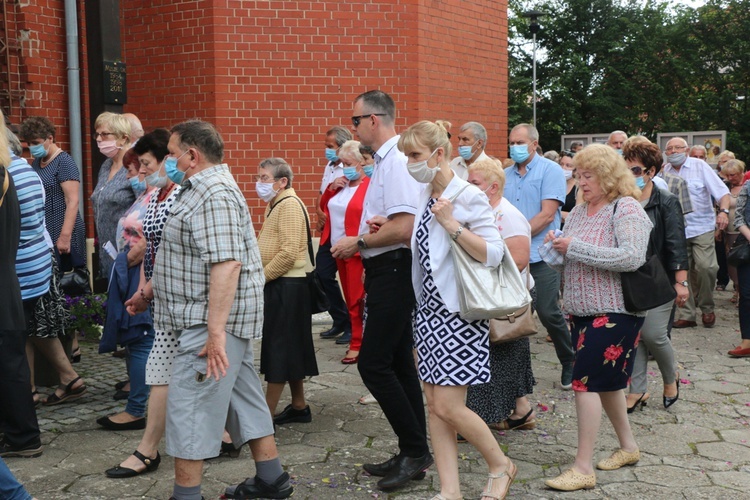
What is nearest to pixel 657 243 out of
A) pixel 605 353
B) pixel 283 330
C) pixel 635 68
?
pixel 605 353

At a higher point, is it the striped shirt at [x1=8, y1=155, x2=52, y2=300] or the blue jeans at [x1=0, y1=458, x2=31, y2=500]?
the striped shirt at [x1=8, y1=155, x2=52, y2=300]

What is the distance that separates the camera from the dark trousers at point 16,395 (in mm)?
5082

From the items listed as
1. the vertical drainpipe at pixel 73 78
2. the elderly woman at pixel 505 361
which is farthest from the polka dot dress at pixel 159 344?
the vertical drainpipe at pixel 73 78

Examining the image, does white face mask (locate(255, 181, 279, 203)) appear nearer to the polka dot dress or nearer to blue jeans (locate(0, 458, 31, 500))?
the polka dot dress

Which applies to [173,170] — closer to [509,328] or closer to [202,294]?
[202,294]

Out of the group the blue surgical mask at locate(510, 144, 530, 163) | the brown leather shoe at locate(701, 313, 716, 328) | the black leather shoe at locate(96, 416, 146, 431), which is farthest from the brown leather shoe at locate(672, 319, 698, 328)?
the black leather shoe at locate(96, 416, 146, 431)

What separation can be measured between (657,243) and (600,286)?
1.47 meters

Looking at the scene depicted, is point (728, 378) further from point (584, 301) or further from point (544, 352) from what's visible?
point (584, 301)

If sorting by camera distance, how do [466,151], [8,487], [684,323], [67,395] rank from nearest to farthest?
[8,487]
[67,395]
[466,151]
[684,323]

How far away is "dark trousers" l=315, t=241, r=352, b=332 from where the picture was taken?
8938 millimetres

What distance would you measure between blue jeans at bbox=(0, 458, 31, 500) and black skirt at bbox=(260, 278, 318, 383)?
6.18ft

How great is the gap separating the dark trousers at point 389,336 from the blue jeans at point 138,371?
1740mm

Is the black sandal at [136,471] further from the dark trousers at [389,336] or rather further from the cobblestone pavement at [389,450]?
the dark trousers at [389,336]

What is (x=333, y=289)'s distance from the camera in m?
9.08
